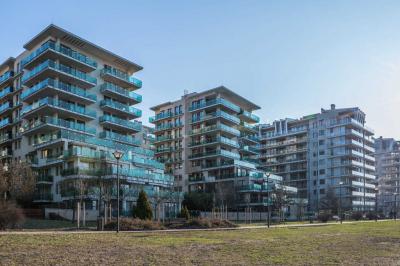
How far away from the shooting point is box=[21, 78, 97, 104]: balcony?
2692 inches

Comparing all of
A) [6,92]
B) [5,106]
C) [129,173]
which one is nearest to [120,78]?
[6,92]

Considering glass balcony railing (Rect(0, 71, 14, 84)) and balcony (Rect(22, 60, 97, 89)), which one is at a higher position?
glass balcony railing (Rect(0, 71, 14, 84))

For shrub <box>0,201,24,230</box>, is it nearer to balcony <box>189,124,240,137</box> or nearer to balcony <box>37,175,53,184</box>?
balcony <box>37,175,53,184</box>

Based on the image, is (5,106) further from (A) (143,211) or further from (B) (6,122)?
(A) (143,211)

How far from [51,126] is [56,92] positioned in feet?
18.5

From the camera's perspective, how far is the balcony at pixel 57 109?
67688 mm

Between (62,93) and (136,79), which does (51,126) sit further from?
(136,79)

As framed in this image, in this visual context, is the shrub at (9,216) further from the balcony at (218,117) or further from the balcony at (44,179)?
the balcony at (218,117)

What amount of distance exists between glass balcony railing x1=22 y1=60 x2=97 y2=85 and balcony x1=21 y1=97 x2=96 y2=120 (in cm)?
465

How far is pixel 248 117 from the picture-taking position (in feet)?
377

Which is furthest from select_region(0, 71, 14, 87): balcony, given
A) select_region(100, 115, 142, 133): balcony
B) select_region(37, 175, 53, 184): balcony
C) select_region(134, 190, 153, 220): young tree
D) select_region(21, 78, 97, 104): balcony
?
select_region(134, 190, 153, 220): young tree

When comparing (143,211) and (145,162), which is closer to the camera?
(143,211)

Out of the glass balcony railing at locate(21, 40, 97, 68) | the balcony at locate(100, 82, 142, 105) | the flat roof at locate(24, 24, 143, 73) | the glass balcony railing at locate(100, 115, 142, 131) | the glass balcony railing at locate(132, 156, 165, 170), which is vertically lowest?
the glass balcony railing at locate(132, 156, 165, 170)

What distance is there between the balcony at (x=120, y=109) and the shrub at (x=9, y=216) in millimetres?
48132
